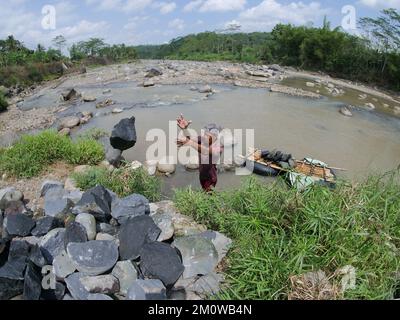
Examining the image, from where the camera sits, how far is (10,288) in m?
2.80

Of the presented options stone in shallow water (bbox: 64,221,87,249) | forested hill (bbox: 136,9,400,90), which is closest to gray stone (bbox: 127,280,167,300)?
stone in shallow water (bbox: 64,221,87,249)

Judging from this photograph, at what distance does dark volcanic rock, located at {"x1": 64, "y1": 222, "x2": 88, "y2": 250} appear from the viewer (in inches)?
133

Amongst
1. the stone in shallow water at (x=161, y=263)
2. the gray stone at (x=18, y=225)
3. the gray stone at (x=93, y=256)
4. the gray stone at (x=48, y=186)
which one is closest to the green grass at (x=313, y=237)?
the stone in shallow water at (x=161, y=263)

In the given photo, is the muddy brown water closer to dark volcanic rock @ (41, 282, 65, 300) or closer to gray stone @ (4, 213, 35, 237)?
gray stone @ (4, 213, 35, 237)

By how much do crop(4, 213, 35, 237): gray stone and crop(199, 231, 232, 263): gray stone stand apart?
76.3 inches

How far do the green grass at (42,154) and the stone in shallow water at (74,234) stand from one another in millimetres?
2915

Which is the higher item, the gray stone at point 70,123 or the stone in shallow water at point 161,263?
the gray stone at point 70,123

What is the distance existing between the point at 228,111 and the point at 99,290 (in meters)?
11.7

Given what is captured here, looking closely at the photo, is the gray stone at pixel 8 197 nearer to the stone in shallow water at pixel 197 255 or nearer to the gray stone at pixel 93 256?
the gray stone at pixel 93 256

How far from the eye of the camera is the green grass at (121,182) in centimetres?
524

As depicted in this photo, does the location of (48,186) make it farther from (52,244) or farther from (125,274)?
(125,274)

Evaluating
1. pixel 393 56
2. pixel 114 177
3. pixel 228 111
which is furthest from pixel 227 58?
pixel 114 177

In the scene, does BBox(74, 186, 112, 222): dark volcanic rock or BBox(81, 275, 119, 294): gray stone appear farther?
BBox(74, 186, 112, 222): dark volcanic rock
